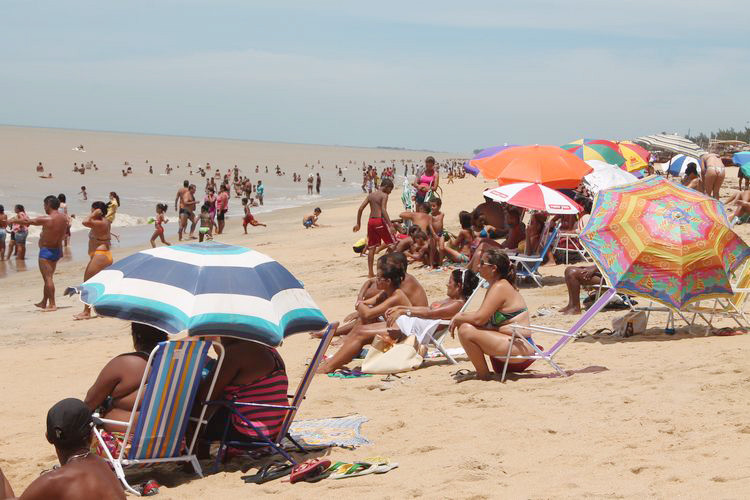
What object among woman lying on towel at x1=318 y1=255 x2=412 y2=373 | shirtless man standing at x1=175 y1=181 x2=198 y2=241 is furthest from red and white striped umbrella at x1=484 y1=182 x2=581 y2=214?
shirtless man standing at x1=175 y1=181 x2=198 y2=241

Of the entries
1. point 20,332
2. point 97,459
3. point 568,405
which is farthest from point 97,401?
point 20,332

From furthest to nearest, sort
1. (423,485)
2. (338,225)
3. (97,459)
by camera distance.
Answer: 1. (338,225)
2. (423,485)
3. (97,459)

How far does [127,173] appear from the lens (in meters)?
48.8

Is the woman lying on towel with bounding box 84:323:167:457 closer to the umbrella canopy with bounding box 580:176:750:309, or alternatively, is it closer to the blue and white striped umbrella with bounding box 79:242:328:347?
the blue and white striped umbrella with bounding box 79:242:328:347

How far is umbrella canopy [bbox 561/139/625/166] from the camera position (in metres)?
14.8

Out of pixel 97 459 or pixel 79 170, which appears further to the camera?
pixel 79 170

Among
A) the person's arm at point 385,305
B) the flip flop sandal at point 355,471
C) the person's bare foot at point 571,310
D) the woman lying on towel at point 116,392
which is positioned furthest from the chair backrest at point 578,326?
the woman lying on towel at point 116,392

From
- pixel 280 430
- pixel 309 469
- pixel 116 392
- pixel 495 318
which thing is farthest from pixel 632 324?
pixel 116 392

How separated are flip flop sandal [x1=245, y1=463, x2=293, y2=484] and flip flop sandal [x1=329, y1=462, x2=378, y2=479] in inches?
10.7

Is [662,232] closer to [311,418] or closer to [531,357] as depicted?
[531,357]

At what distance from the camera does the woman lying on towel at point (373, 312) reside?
6.99 metres

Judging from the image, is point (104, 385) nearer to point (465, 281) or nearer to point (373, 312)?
point (373, 312)

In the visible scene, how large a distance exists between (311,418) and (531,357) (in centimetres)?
162

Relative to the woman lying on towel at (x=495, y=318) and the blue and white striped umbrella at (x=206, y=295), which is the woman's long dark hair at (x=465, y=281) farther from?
the blue and white striped umbrella at (x=206, y=295)
